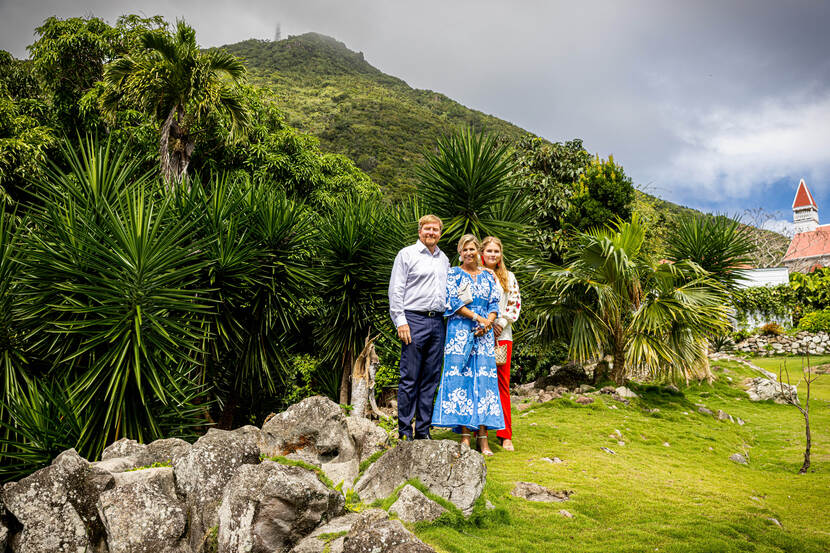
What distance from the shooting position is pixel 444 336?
4.40 m

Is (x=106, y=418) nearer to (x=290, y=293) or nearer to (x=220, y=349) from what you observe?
(x=220, y=349)

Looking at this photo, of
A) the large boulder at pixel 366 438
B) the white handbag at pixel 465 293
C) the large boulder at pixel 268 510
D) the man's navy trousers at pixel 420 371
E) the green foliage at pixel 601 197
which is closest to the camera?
the large boulder at pixel 268 510

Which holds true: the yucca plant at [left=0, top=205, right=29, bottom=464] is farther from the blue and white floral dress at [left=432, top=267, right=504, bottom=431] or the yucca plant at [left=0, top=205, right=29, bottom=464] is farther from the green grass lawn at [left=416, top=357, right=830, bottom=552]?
the green grass lawn at [left=416, top=357, right=830, bottom=552]

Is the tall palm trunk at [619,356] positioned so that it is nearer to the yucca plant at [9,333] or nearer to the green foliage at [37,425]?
the green foliage at [37,425]

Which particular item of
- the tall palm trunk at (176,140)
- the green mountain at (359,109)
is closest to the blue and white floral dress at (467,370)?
the tall palm trunk at (176,140)

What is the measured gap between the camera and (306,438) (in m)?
4.09

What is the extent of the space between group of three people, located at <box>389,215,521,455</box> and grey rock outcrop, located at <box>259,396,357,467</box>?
0.51 metres

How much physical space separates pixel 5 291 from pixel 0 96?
39.1ft

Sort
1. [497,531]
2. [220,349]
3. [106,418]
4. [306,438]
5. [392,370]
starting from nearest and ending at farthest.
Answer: [497,531] → [306,438] → [106,418] → [220,349] → [392,370]

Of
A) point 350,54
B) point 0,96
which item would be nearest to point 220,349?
point 0,96

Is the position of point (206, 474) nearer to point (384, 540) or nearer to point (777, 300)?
point (384, 540)

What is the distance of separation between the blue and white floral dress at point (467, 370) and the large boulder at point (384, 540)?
6.62ft

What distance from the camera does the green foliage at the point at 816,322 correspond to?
614 inches

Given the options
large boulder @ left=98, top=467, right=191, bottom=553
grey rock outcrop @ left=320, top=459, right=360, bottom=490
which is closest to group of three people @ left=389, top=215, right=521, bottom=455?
grey rock outcrop @ left=320, top=459, right=360, bottom=490
